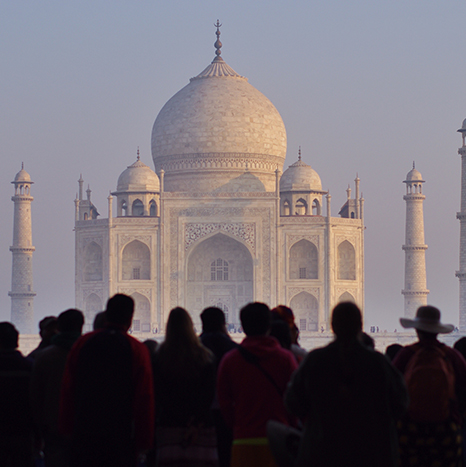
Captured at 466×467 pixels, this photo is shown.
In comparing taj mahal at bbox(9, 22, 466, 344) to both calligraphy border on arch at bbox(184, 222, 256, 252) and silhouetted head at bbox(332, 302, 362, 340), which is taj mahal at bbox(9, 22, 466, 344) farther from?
silhouetted head at bbox(332, 302, 362, 340)

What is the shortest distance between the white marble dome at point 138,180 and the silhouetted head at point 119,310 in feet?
75.0

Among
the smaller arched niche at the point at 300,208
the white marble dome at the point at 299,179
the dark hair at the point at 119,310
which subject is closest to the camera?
the dark hair at the point at 119,310

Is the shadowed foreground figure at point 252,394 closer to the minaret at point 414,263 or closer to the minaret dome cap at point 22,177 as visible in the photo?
the minaret at point 414,263

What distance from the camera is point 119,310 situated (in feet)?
14.0

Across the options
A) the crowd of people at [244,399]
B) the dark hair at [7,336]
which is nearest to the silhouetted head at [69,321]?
the crowd of people at [244,399]

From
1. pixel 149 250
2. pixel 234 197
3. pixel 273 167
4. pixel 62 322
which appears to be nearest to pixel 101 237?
pixel 149 250

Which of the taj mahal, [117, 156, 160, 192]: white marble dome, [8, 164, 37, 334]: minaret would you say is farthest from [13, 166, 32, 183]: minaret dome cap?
[117, 156, 160, 192]: white marble dome

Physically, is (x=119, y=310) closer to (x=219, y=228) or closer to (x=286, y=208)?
(x=219, y=228)

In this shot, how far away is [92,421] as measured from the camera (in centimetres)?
412

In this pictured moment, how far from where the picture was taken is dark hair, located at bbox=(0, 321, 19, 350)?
4.82m

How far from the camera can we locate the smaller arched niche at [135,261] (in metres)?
26.3

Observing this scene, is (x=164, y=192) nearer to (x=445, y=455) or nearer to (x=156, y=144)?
(x=156, y=144)

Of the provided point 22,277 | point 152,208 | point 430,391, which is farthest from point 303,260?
point 430,391

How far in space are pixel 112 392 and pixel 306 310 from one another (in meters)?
22.2
